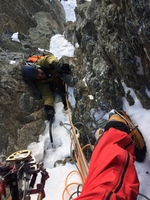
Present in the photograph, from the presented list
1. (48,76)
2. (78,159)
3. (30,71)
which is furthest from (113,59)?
(30,71)

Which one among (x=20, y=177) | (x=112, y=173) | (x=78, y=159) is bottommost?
(x=112, y=173)

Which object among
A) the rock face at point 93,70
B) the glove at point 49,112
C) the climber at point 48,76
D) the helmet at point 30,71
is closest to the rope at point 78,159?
the rock face at point 93,70

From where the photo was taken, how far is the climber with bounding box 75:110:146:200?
1.67m

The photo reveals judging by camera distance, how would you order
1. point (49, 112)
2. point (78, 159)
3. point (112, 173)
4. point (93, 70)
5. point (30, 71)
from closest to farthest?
point (112, 173), point (78, 159), point (93, 70), point (49, 112), point (30, 71)

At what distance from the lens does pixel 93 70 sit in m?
3.71

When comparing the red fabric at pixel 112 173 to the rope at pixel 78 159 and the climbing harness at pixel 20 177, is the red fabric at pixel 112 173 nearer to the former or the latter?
the climbing harness at pixel 20 177

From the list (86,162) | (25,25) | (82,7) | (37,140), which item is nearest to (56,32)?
(25,25)

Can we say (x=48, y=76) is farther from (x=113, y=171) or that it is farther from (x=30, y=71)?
(x=113, y=171)

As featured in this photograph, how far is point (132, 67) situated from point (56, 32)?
5.54 m

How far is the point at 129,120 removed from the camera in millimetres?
2799

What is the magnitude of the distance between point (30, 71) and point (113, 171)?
10.2 feet

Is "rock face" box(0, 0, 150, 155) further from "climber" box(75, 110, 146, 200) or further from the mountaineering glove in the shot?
"climber" box(75, 110, 146, 200)

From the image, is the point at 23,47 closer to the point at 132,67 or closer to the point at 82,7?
the point at 82,7

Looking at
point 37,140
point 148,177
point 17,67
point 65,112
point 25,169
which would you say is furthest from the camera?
point 17,67
